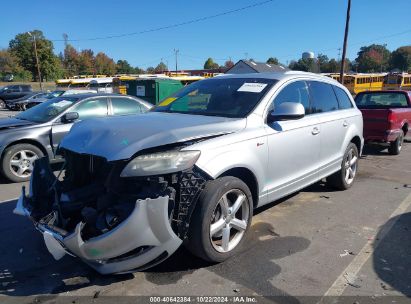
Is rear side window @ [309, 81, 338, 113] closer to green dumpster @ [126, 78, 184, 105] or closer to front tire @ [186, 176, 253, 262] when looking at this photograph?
front tire @ [186, 176, 253, 262]

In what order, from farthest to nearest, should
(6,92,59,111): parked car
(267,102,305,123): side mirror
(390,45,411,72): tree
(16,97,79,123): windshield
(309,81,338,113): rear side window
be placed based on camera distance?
(390,45,411,72): tree → (6,92,59,111): parked car → (16,97,79,123): windshield → (309,81,338,113): rear side window → (267,102,305,123): side mirror

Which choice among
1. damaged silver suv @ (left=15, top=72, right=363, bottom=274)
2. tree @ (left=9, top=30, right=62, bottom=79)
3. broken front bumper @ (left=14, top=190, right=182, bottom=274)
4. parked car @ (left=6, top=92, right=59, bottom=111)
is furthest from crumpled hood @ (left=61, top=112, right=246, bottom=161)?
tree @ (left=9, top=30, right=62, bottom=79)

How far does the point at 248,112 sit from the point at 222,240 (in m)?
1.36

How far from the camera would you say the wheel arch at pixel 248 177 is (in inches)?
152

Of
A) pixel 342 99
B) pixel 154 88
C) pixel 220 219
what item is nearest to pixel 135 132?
pixel 220 219

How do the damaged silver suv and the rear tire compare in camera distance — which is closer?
the damaged silver suv

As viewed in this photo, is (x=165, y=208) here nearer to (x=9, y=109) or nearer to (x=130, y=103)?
(x=130, y=103)

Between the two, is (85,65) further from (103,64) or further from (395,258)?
(395,258)

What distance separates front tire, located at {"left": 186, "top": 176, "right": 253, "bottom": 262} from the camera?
3.36 meters

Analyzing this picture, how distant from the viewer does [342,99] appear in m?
6.10

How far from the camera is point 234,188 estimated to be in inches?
144

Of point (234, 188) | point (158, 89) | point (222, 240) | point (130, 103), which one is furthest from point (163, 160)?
point (158, 89)

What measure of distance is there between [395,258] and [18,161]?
6.00 m

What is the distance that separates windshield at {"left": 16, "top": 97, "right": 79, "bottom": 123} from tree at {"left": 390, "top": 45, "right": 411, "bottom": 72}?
112 metres
